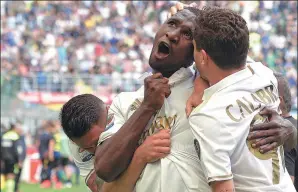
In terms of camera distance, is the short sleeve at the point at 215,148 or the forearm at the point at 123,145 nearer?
the short sleeve at the point at 215,148

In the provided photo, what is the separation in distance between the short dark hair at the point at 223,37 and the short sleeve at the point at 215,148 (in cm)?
Result: 25

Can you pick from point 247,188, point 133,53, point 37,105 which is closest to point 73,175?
point 37,105

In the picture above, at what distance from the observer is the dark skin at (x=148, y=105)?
2.65 m

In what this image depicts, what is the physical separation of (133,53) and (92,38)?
1.73 metres

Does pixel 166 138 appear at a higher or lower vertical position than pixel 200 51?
lower

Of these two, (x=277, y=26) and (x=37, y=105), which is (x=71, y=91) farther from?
(x=277, y=26)

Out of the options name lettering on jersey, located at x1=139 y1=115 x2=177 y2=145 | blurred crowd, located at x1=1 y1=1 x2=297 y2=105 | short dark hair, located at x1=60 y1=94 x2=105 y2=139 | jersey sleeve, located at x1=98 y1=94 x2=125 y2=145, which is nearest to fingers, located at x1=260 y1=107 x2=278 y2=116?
name lettering on jersey, located at x1=139 y1=115 x2=177 y2=145

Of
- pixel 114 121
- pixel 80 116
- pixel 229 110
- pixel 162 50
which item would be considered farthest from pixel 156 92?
pixel 80 116

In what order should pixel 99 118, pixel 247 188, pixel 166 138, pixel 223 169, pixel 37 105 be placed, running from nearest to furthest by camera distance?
pixel 223 169 → pixel 247 188 → pixel 166 138 → pixel 99 118 → pixel 37 105

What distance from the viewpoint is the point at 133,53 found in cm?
2158

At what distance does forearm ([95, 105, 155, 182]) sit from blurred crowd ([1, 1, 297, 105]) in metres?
16.4

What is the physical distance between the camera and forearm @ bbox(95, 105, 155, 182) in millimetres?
2643

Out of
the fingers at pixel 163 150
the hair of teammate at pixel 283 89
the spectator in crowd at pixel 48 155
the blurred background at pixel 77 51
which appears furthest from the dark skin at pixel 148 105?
the spectator in crowd at pixel 48 155

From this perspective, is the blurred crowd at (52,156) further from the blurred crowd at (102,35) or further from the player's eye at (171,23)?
the player's eye at (171,23)
